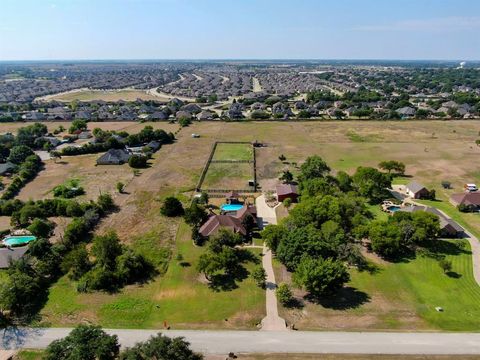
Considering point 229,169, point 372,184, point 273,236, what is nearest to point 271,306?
point 273,236

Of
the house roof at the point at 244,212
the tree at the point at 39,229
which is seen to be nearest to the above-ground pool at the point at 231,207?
the house roof at the point at 244,212

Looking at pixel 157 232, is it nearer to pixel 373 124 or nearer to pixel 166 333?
pixel 166 333

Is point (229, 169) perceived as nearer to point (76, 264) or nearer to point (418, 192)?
point (418, 192)

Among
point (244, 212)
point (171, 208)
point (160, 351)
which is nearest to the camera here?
point (160, 351)

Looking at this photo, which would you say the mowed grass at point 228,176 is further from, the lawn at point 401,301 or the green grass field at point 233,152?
the lawn at point 401,301

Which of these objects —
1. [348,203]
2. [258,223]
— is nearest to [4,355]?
[258,223]

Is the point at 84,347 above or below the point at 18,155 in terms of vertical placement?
above
